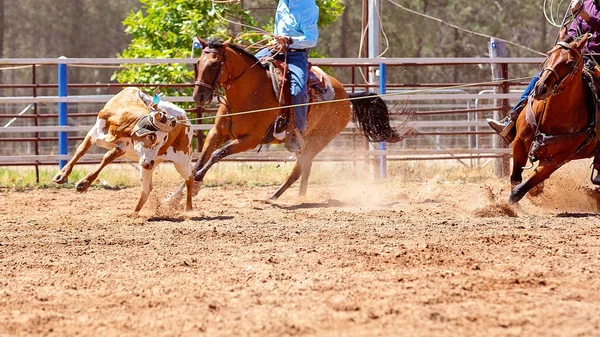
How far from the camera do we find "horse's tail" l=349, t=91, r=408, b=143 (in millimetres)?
10828

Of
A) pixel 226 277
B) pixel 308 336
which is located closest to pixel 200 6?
pixel 226 277

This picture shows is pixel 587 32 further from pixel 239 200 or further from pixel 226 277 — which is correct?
pixel 226 277

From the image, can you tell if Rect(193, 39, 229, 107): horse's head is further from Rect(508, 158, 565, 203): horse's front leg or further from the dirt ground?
Rect(508, 158, 565, 203): horse's front leg

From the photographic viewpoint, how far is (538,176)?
27.0ft

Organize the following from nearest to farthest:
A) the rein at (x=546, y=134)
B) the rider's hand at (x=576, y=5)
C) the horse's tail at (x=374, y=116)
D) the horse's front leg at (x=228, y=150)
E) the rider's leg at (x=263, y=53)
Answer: the rein at (x=546, y=134) → the rider's hand at (x=576, y=5) → the horse's front leg at (x=228, y=150) → the rider's leg at (x=263, y=53) → the horse's tail at (x=374, y=116)

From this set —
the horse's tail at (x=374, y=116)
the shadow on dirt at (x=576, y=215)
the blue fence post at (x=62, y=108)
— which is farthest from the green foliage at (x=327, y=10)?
the shadow on dirt at (x=576, y=215)

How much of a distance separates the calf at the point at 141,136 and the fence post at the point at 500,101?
6574 millimetres

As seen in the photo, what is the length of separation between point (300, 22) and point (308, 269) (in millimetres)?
4975

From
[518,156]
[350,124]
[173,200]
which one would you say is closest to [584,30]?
[518,156]

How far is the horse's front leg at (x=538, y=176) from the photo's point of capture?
26.9 ft

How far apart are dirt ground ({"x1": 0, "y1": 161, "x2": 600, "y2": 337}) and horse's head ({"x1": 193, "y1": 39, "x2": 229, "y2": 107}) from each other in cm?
114

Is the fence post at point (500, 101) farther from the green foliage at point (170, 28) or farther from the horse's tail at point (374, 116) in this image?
the green foliage at point (170, 28)

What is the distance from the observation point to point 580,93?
26.8ft

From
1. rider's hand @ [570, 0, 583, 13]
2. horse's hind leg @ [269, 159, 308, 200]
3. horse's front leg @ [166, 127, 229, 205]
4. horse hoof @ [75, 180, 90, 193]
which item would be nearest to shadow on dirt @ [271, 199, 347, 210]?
horse's hind leg @ [269, 159, 308, 200]
